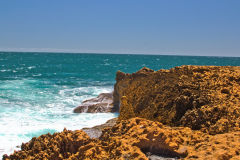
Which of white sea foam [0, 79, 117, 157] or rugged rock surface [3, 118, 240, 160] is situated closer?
rugged rock surface [3, 118, 240, 160]

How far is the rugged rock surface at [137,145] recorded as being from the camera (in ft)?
12.3

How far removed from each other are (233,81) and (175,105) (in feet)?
6.94

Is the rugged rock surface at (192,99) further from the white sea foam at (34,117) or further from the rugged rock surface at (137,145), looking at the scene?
the white sea foam at (34,117)

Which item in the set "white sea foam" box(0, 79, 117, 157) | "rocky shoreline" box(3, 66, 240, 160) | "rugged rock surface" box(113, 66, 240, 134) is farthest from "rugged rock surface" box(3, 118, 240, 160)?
"white sea foam" box(0, 79, 117, 157)

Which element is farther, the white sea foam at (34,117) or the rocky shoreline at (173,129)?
the white sea foam at (34,117)

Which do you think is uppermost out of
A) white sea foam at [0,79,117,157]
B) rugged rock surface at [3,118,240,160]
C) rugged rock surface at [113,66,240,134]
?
rugged rock surface at [113,66,240,134]

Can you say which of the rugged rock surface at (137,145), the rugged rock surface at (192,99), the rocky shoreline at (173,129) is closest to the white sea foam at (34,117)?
the rugged rock surface at (137,145)

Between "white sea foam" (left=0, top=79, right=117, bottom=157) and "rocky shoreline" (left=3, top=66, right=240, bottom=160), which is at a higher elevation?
"rocky shoreline" (left=3, top=66, right=240, bottom=160)

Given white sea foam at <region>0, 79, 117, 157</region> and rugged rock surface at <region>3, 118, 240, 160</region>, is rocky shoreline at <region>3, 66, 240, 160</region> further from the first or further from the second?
white sea foam at <region>0, 79, 117, 157</region>

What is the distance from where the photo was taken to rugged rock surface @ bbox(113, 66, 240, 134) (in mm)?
5309

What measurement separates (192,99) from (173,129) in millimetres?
1689

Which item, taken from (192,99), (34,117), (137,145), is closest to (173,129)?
(137,145)

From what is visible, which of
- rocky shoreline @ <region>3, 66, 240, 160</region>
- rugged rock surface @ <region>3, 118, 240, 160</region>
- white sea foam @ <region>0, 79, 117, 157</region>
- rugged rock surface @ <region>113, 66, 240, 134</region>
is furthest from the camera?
white sea foam @ <region>0, 79, 117, 157</region>

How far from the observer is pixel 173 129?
5.00m
